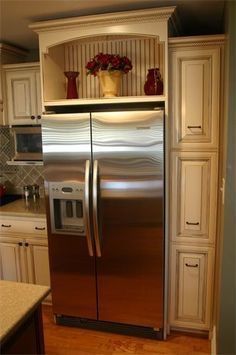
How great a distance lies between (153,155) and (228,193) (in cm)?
65

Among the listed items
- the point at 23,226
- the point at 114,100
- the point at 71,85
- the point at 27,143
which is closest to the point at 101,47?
the point at 71,85

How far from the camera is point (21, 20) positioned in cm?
236

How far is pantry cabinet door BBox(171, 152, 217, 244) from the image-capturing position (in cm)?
229

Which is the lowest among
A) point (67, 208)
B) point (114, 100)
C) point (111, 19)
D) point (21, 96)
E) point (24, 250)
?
point (24, 250)

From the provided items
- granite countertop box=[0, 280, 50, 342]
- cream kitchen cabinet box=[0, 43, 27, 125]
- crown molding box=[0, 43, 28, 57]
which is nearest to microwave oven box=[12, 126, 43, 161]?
cream kitchen cabinet box=[0, 43, 27, 125]

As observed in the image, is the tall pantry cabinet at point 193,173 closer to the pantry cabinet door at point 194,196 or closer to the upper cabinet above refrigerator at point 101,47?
the pantry cabinet door at point 194,196

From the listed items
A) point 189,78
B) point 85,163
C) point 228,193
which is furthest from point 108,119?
point 228,193

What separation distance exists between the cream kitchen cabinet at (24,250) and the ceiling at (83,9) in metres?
1.58

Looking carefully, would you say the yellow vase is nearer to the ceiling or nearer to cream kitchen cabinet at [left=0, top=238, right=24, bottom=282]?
the ceiling

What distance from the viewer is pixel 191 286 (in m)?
2.44

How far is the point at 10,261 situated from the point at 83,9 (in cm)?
217

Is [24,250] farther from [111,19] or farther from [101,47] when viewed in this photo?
[111,19]

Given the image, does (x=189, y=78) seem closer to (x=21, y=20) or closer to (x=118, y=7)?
(x=118, y=7)

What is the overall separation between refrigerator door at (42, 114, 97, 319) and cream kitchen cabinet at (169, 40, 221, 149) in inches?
25.7
